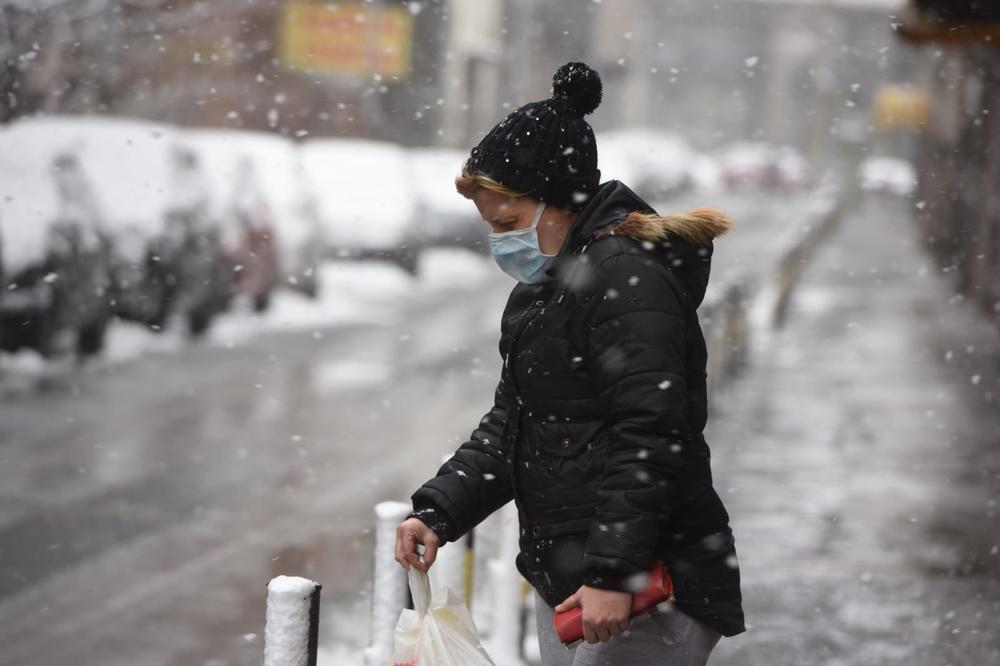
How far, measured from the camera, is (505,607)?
4.85 meters

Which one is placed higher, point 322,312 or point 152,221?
point 152,221

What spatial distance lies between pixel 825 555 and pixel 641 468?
15.3ft

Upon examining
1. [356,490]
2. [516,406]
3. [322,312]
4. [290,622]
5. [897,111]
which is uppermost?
[516,406]

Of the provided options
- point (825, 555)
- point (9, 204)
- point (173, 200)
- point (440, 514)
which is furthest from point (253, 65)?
point (440, 514)

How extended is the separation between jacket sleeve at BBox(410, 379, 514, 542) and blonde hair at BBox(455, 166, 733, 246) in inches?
17.3

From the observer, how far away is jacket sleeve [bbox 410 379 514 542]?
271 cm

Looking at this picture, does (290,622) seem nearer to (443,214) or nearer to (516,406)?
(516,406)

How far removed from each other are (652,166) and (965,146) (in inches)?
818

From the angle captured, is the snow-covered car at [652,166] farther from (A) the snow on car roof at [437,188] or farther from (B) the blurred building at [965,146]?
(A) the snow on car roof at [437,188]

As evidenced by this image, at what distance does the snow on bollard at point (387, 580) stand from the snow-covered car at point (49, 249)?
302 inches

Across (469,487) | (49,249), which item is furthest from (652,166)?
(469,487)

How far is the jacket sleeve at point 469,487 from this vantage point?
8.89ft

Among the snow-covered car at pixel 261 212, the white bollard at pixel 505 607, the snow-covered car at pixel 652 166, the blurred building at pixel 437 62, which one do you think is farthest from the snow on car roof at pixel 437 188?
the white bollard at pixel 505 607

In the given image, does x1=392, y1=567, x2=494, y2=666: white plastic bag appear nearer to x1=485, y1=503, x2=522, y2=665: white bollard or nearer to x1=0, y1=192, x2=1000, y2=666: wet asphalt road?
x1=485, y1=503, x2=522, y2=665: white bollard
